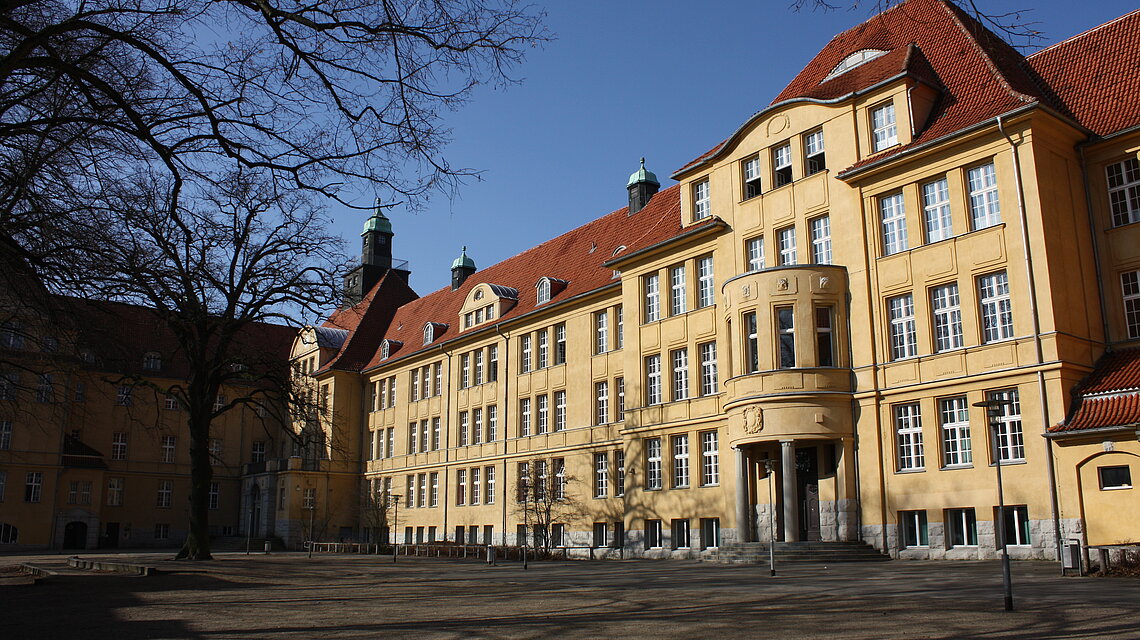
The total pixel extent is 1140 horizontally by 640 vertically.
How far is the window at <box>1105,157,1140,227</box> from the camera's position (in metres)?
23.7

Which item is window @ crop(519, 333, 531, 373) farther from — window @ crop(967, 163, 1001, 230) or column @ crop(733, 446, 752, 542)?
window @ crop(967, 163, 1001, 230)

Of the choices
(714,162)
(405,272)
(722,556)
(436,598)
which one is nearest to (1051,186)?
(714,162)

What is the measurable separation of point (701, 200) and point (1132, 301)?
13567 millimetres

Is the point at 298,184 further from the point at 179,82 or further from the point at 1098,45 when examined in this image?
the point at 1098,45

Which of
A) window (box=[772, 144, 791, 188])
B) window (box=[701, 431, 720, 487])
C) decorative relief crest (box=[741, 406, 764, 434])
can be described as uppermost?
window (box=[772, 144, 791, 188])

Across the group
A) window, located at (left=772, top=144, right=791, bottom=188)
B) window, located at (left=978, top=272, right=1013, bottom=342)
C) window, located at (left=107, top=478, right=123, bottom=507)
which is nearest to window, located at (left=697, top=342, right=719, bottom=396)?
window, located at (left=772, top=144, right=791, bottom=188)

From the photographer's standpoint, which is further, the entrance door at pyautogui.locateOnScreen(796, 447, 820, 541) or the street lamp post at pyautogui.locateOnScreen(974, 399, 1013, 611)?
the entrance door at pyautogui.locateOnScreen(796, 447, 820, 541)

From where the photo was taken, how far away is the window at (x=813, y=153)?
28484mm

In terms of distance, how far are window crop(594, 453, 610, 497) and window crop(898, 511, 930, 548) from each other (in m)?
14.5

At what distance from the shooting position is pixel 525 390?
43.3 m

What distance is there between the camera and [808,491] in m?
27.2

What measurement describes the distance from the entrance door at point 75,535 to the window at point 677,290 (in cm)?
4074

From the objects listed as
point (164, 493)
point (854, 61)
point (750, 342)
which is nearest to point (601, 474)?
point (750, 342)

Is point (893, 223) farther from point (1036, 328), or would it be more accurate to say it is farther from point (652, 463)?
point (652, 463)
